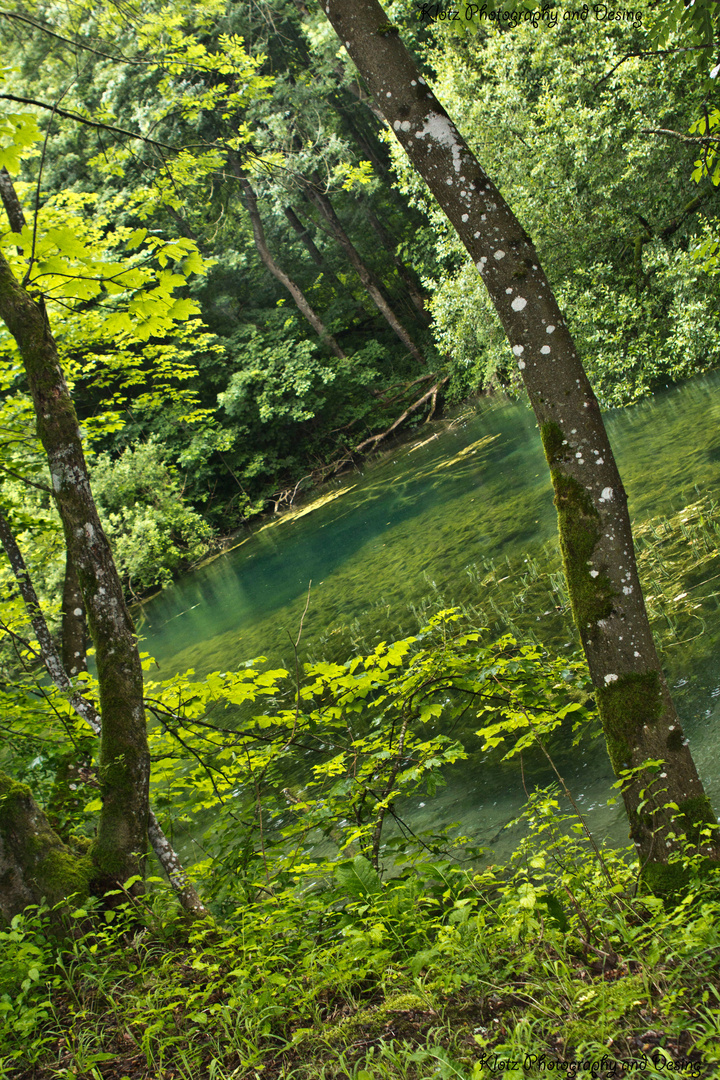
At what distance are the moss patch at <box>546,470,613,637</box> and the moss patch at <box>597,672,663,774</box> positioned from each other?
0.27 metres

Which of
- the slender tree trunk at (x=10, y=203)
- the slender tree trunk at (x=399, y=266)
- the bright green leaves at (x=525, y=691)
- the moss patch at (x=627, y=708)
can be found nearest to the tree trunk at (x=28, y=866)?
the bright green leaves at (x=525, y=691)

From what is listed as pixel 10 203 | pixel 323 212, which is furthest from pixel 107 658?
pixel 323 212

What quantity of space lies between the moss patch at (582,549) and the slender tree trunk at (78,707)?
7.54ft

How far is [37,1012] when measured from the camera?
2873 mm

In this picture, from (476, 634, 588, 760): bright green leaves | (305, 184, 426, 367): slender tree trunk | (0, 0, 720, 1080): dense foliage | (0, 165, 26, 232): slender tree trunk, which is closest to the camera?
(0, 0, 720, 1080): dense foliage

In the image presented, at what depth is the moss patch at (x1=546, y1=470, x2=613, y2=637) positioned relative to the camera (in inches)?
126

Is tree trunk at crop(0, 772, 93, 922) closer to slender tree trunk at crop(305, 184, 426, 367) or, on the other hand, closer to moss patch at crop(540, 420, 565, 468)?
A: moss patch at crop(540, 420, 565, 468)

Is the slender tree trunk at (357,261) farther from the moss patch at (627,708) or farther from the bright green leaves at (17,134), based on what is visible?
the moss patch at (627,708)

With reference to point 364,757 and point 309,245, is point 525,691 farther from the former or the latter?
point 309,245

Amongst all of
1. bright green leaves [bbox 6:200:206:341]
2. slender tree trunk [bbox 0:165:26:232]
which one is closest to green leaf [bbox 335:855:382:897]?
bright green leaves [bbox 6:200:206:341]

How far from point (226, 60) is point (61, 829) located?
5.98 m

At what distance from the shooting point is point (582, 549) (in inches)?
127

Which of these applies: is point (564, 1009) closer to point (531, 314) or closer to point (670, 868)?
point (670, 868)

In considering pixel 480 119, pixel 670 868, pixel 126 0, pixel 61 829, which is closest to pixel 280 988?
pixel 670 868
